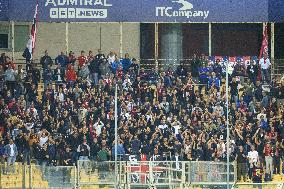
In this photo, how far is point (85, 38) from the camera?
2594 inches

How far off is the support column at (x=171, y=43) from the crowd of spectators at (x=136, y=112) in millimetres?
2886

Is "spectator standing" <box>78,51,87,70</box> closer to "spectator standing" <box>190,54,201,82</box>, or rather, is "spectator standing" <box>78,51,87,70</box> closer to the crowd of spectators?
the crowd of spectators

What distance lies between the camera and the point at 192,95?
57.8 metres

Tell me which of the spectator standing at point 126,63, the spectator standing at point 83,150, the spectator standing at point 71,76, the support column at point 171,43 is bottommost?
the spectator standing at point 83,150

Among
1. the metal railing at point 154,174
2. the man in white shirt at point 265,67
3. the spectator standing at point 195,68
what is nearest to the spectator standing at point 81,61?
the spectator standing at point 195,68

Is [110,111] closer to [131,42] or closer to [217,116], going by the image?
[217,116]

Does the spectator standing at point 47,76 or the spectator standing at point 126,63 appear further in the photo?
the spectator standing at point 126,63

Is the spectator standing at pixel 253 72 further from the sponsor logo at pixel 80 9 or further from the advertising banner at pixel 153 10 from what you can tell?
the sponsor logo at pixel 80 9

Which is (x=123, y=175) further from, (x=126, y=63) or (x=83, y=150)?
(x=126, y=63)

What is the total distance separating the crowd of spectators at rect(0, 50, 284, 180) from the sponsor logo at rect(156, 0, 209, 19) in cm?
270

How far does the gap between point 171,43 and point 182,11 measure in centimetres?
218

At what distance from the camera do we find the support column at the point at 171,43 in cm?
6456

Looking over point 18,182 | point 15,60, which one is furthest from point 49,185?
point 15,60

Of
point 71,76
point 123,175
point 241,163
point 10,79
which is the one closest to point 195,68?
point 71,76
